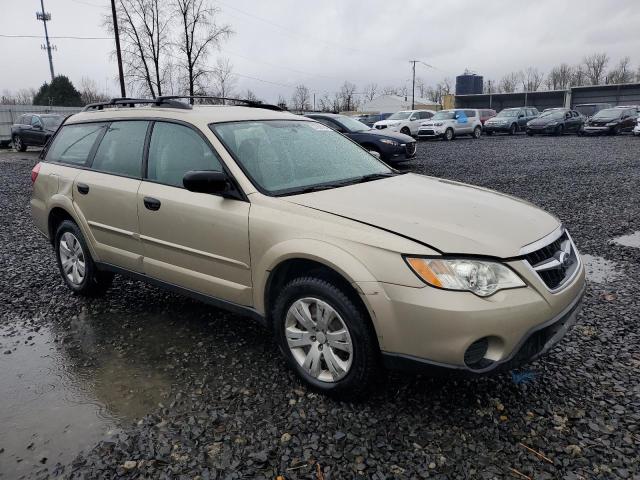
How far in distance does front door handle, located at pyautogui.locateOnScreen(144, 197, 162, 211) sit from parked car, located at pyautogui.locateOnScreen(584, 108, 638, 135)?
29.0 metres

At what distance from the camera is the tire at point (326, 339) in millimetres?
2709

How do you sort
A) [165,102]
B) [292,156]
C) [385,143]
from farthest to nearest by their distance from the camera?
[385,143], [165,102], [292,156]

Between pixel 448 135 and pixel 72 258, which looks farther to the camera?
pixel 448 135

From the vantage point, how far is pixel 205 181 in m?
3.12

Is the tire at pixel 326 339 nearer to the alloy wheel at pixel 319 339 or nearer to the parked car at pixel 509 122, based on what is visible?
the alloy wheel at pixel 319 339

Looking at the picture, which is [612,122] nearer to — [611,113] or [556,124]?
[611,113]

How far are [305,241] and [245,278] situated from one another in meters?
0.60

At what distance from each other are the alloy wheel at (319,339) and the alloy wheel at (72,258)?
2557 millimetres

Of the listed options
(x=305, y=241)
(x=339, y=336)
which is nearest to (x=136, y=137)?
(x=305, y=241)

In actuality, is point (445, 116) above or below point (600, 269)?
above

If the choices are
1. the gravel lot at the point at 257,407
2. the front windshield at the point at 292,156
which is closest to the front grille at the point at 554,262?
the gravel lot at the point at 257,407

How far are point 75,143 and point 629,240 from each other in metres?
6.48

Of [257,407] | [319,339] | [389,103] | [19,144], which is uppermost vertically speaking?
[389,103]

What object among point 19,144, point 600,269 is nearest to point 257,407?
point 600,269
